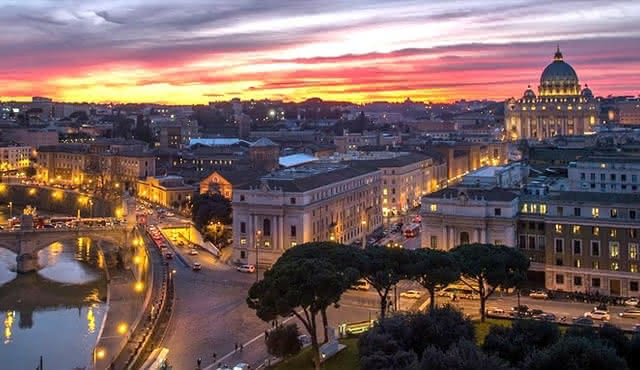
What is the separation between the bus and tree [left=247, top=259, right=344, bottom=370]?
22933 mm

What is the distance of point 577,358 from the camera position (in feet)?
49.6

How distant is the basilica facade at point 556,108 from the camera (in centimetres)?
10056

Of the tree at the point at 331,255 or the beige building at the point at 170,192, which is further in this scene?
the beige building at the point at 170,192

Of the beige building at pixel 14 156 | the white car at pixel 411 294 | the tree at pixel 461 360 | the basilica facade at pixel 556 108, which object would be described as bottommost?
the white car at pixel 411 294

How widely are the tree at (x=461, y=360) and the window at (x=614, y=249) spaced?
17839 millimetres

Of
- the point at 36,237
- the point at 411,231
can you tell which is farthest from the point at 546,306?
the point at 36,237


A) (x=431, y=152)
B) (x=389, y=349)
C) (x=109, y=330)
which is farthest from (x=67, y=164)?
(x=389, y=349)

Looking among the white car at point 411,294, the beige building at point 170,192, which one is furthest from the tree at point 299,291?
the beige building at point 170,192

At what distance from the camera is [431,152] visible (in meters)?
66.8

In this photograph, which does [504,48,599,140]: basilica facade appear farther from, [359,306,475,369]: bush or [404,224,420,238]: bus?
[359,306,475,369]: bush

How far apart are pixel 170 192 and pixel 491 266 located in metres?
37.5

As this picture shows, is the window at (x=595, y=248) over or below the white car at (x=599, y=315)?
over

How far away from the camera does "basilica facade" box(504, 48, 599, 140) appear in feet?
330

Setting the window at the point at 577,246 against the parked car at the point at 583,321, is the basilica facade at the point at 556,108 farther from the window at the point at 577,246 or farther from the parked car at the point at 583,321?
the parked car at the point at 583,321
